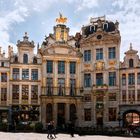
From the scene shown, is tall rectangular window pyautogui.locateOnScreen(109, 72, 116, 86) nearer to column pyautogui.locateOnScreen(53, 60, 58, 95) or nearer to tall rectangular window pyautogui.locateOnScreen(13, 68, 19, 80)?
column pyautogui.locateOnScreen(53, 60, 58, 95)

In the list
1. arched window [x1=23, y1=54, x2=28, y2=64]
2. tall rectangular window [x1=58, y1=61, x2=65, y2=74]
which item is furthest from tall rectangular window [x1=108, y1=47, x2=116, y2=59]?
arched window [x1=23, y1=54, x2=28, y2=64]

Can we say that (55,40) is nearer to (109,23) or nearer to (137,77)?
(109,23)

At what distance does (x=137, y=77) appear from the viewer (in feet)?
194

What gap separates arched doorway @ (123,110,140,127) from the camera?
59.8 meters

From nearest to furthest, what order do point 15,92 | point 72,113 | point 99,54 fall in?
point 15,92, point 72,113, point 99,54

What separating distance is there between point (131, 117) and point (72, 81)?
10.6m

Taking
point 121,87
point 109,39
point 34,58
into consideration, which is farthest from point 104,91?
point 34,58

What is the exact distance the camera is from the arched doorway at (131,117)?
59812 millimetres

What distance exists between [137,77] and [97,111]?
796 centimetres

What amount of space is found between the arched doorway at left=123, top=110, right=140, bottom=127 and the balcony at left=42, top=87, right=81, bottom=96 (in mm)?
7934

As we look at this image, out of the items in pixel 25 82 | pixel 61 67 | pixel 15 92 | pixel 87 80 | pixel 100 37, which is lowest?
pixel 15 92

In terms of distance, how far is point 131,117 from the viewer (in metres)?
61.0

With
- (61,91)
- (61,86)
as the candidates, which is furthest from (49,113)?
(61,86)

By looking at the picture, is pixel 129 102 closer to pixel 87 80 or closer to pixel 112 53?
pixel 87 80
